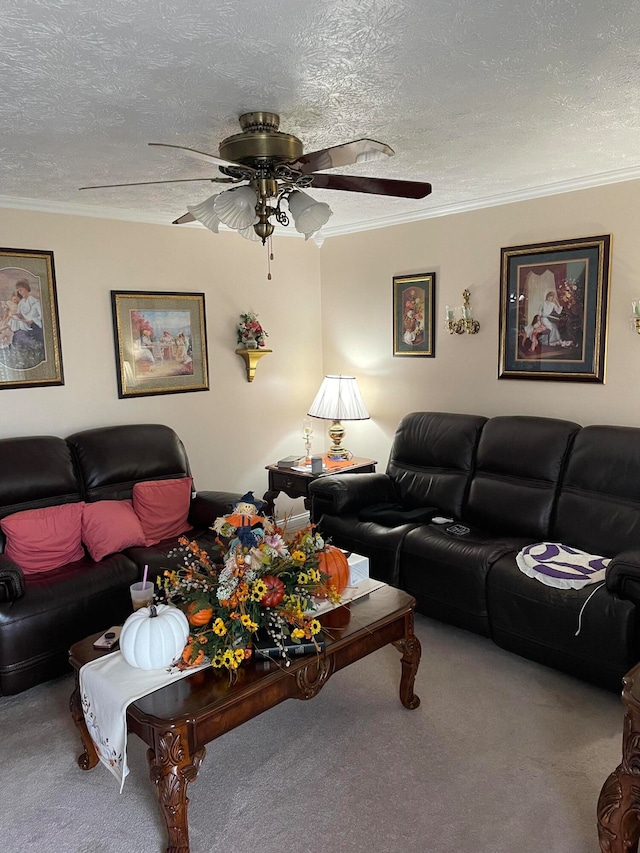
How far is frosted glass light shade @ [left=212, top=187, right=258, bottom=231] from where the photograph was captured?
7.53 feet

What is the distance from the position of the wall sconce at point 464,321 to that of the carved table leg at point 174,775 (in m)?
3.25

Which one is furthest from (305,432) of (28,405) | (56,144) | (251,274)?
(56,144)

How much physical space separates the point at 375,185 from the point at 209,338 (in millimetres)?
2579

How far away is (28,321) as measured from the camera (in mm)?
3754

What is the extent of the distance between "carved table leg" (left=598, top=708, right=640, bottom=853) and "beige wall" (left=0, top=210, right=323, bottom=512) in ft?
11.5

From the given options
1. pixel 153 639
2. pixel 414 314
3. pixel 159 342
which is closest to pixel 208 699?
pixel 153 639

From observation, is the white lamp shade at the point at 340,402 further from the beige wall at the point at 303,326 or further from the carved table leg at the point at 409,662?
the carved table leg at the point at 409,662

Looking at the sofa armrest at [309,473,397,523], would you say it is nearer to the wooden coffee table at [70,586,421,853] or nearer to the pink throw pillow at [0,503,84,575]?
the wooden coffee table at [70,586,421,853]

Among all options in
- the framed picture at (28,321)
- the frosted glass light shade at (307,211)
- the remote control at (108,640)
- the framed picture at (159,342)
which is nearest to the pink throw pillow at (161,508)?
the framed picture at (159,342)

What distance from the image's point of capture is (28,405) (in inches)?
150

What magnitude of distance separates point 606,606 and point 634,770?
1.11m

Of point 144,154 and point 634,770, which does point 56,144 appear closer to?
point 144,154

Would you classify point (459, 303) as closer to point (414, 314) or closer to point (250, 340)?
point (414, 314)

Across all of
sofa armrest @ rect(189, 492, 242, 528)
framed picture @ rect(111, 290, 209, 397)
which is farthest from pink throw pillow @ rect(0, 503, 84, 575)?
framed picture @ rect(111, 290, 209, 397)
